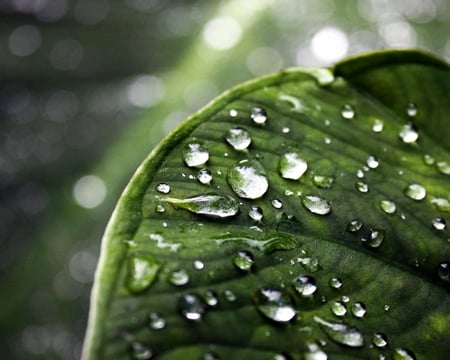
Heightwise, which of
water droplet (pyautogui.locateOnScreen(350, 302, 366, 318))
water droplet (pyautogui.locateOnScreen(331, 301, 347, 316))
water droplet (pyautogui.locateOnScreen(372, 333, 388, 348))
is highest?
water droplet (pyautogui.locateOnScreen(331, 301, 347, 316))

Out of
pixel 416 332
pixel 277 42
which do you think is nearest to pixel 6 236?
pixel 277 42

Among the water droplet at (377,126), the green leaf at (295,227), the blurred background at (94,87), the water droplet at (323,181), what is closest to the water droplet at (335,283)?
the green leaf at (295,227)

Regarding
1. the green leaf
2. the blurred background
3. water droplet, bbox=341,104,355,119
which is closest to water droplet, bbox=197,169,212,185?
the green leaf

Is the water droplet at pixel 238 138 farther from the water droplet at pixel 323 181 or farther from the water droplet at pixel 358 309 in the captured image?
the water droplet at pixel 358 309

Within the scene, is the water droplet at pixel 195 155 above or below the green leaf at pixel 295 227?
above

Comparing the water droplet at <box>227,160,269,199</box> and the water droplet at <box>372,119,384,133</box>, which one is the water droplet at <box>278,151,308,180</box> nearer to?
the water droplet at <box>227,160,269,199</box>

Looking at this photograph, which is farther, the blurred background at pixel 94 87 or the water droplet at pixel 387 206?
the blurred background at pixel 94 87

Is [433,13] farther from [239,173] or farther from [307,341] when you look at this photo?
[307,341]
